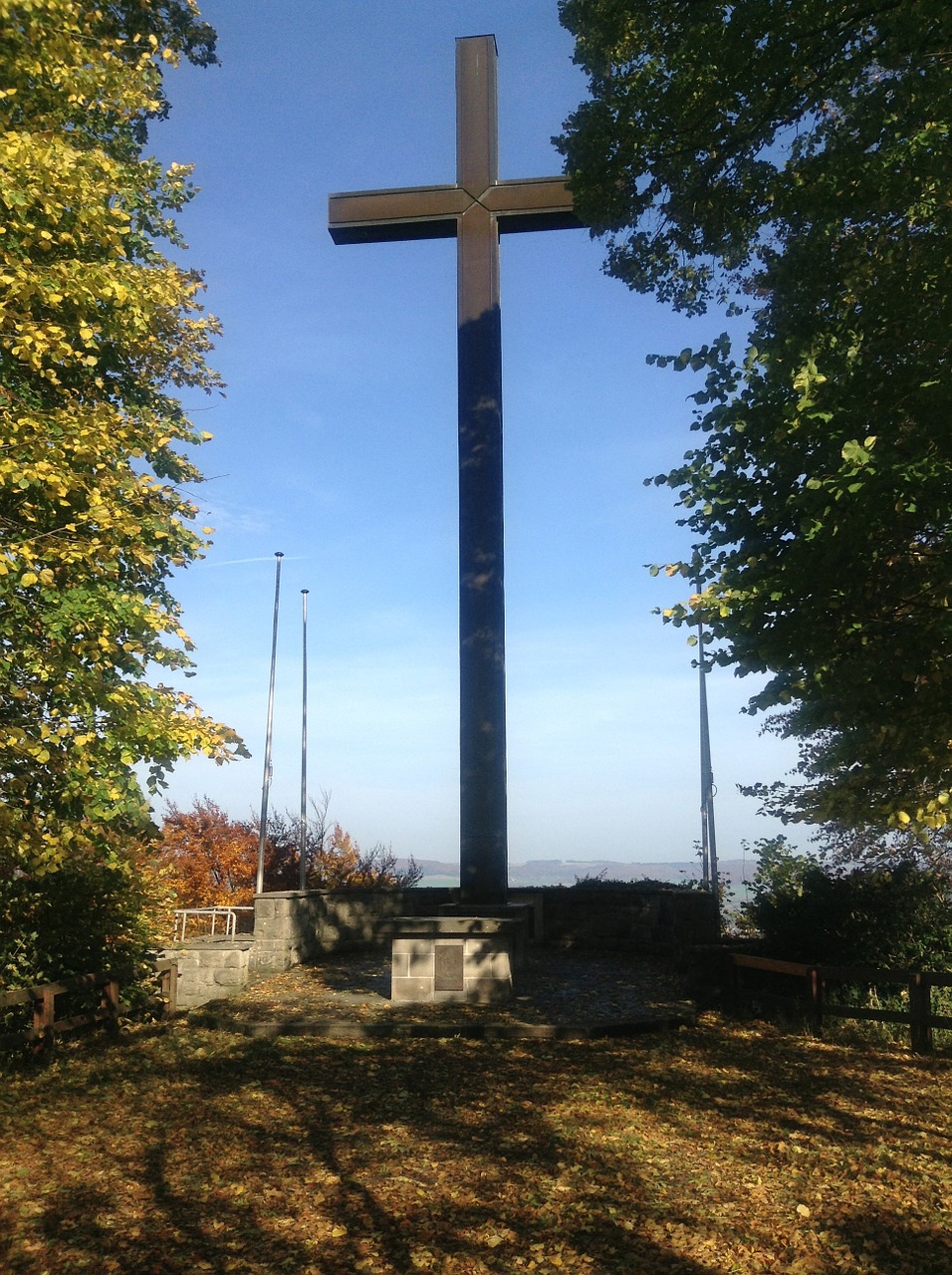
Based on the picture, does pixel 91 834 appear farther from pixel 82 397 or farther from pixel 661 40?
pixel 661 40

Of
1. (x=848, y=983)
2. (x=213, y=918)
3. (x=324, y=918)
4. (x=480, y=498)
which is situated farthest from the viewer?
(x=213, y=918)

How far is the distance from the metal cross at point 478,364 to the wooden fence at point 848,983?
4.16m

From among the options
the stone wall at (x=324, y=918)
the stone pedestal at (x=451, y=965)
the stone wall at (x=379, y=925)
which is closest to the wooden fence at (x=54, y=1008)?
the stone wall at (x=379, y=925)

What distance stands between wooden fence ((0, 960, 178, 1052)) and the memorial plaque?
3778 millimetres

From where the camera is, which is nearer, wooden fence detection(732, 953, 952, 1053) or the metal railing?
wooden fence detection(732, 953, 952, 1053)

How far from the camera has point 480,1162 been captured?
7.20m

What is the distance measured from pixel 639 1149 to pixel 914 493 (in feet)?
18.8

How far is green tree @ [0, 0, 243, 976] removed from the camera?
30.6ft

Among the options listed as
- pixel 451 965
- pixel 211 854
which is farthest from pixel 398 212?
pixel 211 854

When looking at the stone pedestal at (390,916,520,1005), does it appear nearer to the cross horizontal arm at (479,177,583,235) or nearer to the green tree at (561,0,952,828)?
the green tree at (561,0,952,828)

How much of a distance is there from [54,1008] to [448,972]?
15.7 feet

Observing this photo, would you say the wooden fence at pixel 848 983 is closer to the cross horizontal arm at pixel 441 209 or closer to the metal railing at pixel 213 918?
the metal railing at pixel 213 918

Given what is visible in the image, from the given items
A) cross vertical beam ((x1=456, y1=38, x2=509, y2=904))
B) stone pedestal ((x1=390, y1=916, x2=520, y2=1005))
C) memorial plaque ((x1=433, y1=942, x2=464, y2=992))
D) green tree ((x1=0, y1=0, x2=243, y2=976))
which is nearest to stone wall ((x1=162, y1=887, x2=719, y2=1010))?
cross vertical beam ((x1=456, y1=38, x2=509, y2=904))

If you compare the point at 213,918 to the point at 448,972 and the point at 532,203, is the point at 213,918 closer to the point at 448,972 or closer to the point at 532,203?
the point at 448,972
